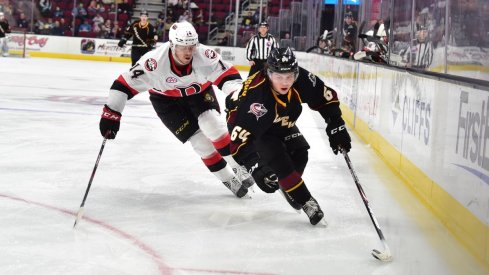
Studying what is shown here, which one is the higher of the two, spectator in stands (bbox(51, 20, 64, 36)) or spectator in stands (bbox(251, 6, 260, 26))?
spectator in stands (bbox(251, 6, 260, 26))

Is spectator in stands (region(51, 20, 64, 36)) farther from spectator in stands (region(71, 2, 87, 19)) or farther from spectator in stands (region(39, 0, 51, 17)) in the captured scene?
spectator in stands (region(71, 2, 87, 19))

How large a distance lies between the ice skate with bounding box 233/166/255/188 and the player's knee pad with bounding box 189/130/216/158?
171 millimetres

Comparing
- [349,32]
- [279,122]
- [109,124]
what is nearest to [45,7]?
[349,32]

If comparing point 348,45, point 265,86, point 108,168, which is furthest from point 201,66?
point 348,45

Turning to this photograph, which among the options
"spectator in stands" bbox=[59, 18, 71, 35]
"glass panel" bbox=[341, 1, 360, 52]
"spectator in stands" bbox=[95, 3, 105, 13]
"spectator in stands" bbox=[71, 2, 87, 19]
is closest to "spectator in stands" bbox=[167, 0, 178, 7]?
"spectator in stands" bbox=[95, 3, 105, 13]

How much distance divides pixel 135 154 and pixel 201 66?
1.51 meters

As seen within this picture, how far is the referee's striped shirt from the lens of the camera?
9711 mm

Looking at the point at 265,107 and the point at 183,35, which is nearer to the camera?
the point at 265,107

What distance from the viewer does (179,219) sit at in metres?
3.34

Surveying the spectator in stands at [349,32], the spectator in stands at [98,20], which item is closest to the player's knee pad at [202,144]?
the spectator in stands at [349,32]

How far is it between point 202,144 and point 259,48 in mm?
5850

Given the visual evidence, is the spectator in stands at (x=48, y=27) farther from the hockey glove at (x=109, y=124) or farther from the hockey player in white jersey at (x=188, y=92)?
the hockey glove at (x=109, y=124)

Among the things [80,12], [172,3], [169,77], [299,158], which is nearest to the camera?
[299,158]

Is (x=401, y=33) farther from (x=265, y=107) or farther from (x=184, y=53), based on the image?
(x=265, y=107)
